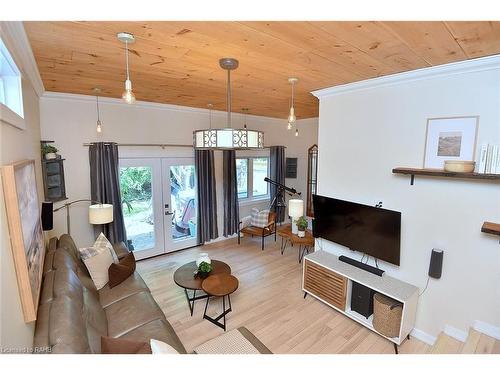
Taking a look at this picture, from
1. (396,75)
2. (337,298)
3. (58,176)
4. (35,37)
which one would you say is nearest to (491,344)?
(337,298)

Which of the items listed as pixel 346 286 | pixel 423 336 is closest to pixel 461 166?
pixel 346 286

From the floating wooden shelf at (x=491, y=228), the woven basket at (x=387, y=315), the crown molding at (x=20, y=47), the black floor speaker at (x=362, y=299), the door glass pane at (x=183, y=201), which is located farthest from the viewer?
the door glass pane at (x=183, y=201)

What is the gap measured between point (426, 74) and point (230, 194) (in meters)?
3.71

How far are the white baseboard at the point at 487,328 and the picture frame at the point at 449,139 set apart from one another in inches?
53.3

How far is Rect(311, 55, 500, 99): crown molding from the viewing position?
1942 mm

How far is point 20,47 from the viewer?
5.58 ft

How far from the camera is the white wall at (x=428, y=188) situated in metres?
2.05

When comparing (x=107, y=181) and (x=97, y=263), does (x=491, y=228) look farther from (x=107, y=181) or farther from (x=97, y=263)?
(x=107, y=181)

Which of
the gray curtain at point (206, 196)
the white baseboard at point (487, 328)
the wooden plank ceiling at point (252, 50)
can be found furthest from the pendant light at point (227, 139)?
the gray curtain at point (206, 196)

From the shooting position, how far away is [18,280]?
1.25 m

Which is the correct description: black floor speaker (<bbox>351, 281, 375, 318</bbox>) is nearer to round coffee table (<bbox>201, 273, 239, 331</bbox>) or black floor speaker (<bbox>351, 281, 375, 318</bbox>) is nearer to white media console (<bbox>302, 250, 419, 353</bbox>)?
white media console (<bbox>302, 250, 419, 353</bbox>)

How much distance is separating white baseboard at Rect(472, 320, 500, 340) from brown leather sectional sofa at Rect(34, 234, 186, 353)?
244 centimetres

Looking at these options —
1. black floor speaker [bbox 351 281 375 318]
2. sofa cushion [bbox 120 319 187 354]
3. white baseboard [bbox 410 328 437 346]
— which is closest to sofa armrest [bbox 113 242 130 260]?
sofa cushion [bbox 120 319 187 354]

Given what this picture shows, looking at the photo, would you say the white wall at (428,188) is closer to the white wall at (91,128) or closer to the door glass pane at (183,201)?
the white wall at (91,128)
